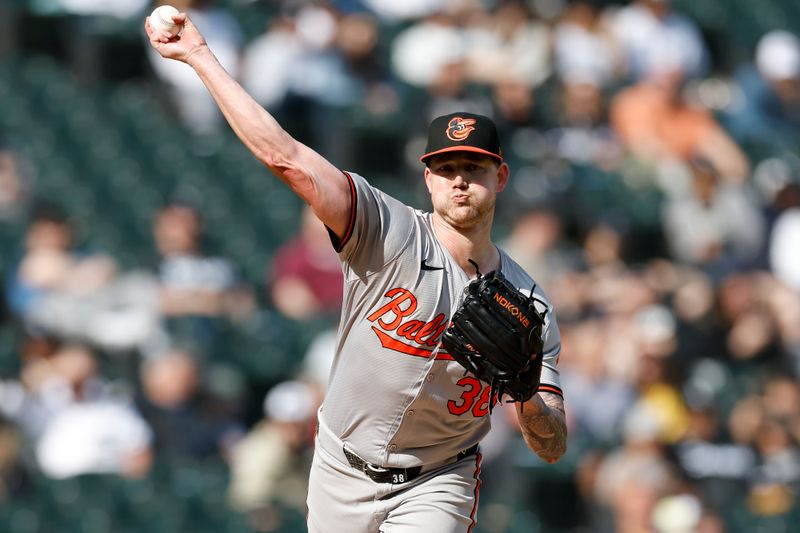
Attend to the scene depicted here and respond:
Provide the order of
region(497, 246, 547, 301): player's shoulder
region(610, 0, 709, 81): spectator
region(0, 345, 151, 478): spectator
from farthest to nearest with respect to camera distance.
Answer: region(610, 0, 709, 81): spectator
region(0, 345, 151, 478): spectator
region(497, 246, 547, 301): player's shoulder

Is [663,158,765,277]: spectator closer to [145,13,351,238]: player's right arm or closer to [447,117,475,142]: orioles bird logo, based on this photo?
[447,117,475,142]: orioles bird logo

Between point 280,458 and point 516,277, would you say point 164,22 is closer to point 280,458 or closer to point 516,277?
point 516,277

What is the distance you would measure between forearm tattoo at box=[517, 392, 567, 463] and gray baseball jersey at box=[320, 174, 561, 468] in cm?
15

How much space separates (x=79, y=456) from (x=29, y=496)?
371mm

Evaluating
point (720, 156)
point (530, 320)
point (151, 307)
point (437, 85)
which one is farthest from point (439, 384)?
point (720, 156)

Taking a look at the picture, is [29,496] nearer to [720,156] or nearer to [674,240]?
[674,240]

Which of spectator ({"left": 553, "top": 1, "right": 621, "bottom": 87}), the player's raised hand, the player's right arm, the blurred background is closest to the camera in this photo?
the player's right arm

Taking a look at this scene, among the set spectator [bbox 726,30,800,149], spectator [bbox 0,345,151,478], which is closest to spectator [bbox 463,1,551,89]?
spectator [bbox 726,30,800,149]

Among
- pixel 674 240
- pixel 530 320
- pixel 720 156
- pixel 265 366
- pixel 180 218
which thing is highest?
pixel 720 156

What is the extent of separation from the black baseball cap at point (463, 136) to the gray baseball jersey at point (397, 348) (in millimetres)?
223

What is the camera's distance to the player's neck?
179 inches

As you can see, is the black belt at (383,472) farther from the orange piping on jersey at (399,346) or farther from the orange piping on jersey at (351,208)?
the orange piping on jersey at (351,208)

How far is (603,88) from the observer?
11.8 m

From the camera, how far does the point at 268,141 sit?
162 inches
